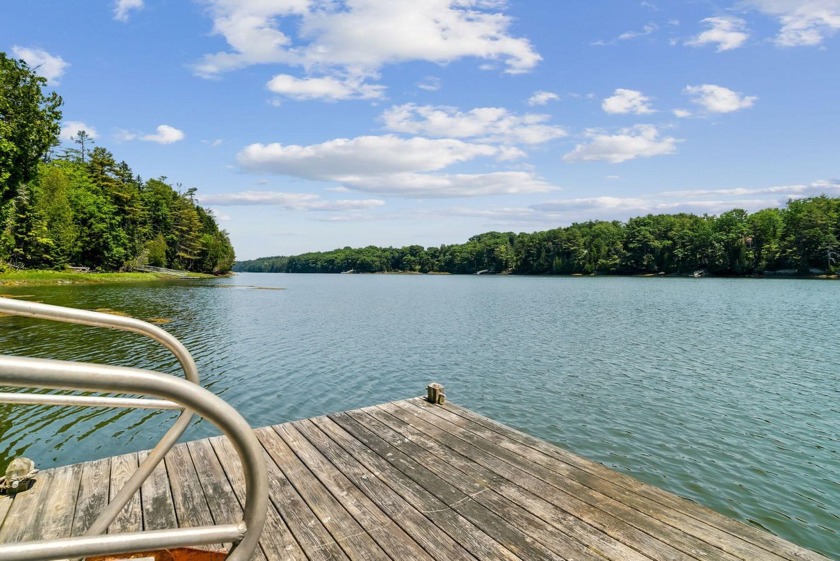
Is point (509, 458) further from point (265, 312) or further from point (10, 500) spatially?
point (265, 312)

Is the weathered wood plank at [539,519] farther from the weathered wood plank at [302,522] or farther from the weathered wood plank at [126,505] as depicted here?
the weathered wood plank at [126,505]

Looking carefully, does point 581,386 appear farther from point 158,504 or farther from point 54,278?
point 54,278

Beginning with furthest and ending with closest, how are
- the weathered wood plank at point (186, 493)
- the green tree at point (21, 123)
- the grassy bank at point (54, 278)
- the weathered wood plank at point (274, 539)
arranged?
the grassy bank at point (54, 278), the green tree at point (21, 123), the weathered wood plank at point (186, 493), the weathered wood plank at point (274, 539)

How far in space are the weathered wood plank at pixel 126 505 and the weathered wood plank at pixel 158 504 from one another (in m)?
0.06

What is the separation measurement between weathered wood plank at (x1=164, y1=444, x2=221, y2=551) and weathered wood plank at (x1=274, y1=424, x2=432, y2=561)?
126cm

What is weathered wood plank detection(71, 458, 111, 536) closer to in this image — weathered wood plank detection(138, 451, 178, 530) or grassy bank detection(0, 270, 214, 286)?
weathered wood plank detection(138, 451, 178, 530)

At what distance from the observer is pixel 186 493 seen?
5176 mm

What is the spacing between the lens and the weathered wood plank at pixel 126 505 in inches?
177

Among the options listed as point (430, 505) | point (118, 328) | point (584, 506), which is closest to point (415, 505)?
point (430, 505)

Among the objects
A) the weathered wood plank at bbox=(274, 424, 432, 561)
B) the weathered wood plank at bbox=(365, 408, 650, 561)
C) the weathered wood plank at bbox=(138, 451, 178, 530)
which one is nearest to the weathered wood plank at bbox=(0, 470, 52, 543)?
the weathered wood plank at bbox=(138, 451, 178, 530)

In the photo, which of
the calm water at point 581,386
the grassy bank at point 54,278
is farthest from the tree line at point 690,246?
the grassy bank at point 54,278

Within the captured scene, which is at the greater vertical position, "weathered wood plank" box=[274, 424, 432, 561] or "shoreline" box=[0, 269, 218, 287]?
"shoreline" box=[0, 269, 218, 287]

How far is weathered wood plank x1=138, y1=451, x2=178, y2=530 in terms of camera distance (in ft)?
15.0

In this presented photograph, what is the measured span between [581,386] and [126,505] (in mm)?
13163
